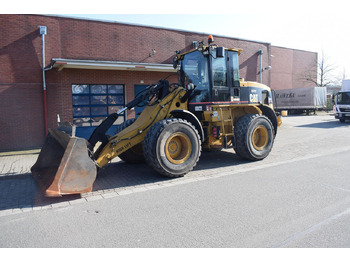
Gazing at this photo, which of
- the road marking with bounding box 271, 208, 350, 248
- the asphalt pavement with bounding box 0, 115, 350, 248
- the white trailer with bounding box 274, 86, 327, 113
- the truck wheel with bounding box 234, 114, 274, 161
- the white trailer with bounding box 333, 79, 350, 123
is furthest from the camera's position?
the white trailer with bounding box 274, 86, 327, 113

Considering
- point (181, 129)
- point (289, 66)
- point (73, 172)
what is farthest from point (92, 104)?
point (289, 66)

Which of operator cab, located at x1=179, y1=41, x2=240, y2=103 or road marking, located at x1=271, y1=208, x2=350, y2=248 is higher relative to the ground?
operator cab, located at x1=179, y1=41, x2=240, y2=103

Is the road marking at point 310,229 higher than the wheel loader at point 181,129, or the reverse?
the wheel loader at point 181,129

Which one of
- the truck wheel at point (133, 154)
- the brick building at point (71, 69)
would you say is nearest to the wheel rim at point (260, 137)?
the truck wheel at point (133, 154)

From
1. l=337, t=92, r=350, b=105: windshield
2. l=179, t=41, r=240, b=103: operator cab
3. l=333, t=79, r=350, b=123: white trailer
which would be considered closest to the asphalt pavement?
l=179, t=41, r=240, b=103: operator cab

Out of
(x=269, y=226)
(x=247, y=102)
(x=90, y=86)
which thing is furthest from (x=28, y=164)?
(x=269, y=226)

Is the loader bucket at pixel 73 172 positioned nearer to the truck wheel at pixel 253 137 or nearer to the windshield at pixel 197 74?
the windshield at pixel 197 74

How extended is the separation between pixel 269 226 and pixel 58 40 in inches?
435

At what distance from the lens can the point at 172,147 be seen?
6598 mm

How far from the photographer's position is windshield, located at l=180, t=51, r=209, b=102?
24.6ft

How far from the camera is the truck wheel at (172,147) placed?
239 inches

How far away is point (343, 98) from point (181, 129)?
60.4ft

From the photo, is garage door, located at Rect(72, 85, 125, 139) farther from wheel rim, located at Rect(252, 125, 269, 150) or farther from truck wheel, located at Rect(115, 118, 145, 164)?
wheel rim, located at Rect(252, 125, 269, 150)

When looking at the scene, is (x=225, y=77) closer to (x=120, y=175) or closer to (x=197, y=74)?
(x=197, y=74)
